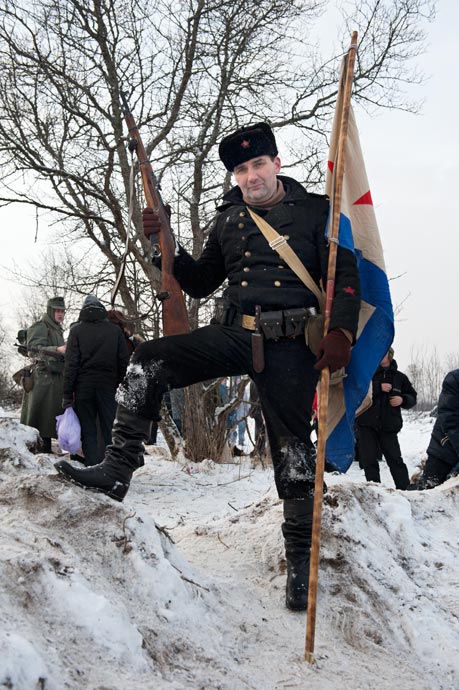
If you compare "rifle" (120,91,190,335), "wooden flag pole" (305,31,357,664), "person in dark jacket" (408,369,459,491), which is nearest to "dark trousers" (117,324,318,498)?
"wooden flag pole" (305,31,357,664)

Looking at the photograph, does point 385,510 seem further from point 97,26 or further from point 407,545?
point 97,26

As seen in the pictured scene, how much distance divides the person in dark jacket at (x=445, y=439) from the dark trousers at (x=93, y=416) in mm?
3231

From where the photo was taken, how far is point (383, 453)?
24.8ft

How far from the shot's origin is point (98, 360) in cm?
666

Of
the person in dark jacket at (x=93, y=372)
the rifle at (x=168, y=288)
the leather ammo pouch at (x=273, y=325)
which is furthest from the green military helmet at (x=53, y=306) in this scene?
the leather ammo pouch at (x=273, y=325)

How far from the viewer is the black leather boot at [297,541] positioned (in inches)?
126

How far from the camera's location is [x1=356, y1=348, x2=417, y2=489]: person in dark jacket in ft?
24.6

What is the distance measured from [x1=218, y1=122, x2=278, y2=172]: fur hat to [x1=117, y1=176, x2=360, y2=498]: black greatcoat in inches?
10.0

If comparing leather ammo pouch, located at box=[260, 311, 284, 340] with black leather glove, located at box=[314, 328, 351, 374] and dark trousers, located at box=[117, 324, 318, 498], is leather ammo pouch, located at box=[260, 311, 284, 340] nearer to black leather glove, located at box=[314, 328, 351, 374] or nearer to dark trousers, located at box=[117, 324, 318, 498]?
dark trousers, located at box=[117, 324, 318, 498]

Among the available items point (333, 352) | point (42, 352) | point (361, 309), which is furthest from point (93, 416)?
→ point (333, 352)

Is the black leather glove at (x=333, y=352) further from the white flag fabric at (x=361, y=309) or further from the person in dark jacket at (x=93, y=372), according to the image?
the person in dark jacket at (x=93, y=372)

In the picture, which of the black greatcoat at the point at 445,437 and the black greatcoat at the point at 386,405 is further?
the black greatcoat at the point at 386,405

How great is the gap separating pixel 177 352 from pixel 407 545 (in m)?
2.01

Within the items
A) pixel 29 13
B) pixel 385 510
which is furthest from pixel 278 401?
pixel 29 13
